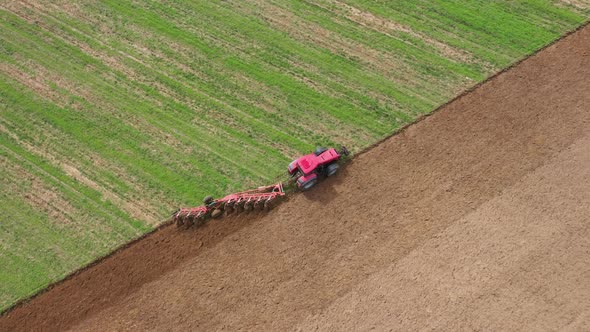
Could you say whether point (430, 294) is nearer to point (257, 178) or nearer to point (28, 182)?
point (257, 178)

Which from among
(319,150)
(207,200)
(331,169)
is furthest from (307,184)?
(207,200)

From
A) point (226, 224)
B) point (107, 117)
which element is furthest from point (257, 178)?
point (107, 117)

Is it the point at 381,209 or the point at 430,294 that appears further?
the point at 381,209

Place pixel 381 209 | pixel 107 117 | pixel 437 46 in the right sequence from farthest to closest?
pixel 437 46
pixel 107 117
pixel 381 209

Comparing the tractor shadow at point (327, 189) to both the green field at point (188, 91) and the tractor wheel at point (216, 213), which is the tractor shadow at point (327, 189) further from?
the tractor wheel at point (216, 213)

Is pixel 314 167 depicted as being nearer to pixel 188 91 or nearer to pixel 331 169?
pixel 331 169
